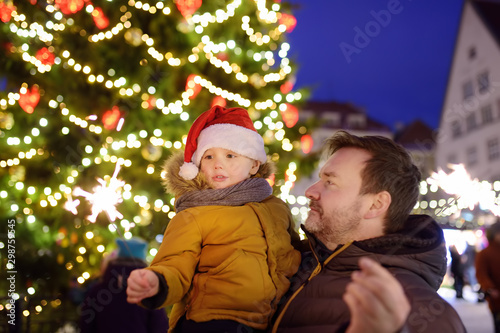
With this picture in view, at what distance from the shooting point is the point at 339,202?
2.22 m

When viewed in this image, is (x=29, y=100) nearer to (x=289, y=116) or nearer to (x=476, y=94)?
(x=289, y=116)

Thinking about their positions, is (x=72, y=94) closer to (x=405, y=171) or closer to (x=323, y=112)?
(x=405, y=171)

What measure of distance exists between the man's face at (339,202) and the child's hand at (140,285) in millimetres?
813

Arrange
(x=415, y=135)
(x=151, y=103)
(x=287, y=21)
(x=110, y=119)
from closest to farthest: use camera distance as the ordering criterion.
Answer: (x=110, y=119) < (x=151, y=103) < (x=287, y=21) < (x=415, y=135)

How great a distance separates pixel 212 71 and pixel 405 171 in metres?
5.38

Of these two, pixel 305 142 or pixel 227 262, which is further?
pixel 305 142

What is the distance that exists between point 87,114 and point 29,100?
2.79 ft

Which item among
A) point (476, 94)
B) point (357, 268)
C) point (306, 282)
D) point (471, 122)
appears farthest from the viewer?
point (471, 122)

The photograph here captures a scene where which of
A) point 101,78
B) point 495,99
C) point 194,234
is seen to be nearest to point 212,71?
point 101,78

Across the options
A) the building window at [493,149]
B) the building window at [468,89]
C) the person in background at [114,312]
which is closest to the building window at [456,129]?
the building window at [468,89]

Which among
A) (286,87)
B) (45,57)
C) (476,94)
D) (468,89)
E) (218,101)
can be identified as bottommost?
(218,101)

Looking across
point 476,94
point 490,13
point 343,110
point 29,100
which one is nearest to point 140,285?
point 29,100

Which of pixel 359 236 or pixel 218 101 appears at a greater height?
pixel 218 101

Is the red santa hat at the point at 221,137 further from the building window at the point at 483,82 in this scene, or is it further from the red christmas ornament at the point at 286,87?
the building window at the point at 483,82
